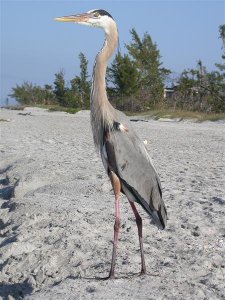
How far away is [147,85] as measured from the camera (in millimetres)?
37594

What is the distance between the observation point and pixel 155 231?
17.6 feet

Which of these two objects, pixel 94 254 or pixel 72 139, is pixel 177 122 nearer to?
pixel 72 139

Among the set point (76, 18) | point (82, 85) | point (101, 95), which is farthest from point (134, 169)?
point (82, 85)

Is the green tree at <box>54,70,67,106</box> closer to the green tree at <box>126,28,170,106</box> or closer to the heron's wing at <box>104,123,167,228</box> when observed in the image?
the green tree at <box>126,28,170,106</box>

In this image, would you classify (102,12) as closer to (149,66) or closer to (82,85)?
(149,66)

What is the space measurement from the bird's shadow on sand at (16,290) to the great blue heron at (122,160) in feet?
2.34

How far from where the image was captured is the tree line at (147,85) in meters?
31.9

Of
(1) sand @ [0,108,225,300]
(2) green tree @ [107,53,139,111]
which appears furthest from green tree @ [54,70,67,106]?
(1) sand @ [0,108,225,300]

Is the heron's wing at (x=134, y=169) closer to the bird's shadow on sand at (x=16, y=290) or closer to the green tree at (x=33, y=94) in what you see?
the bird's shadow on sand at (x=16, y=290)

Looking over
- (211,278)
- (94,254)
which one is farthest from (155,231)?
(211,278)

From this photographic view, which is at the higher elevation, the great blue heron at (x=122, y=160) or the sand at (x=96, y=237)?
the great blue heron at (x=122, y=160)

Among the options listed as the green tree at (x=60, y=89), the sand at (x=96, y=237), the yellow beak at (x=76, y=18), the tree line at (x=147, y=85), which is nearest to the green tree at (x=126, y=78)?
the tree line at (x=147, y=85)

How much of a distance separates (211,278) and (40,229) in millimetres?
2034

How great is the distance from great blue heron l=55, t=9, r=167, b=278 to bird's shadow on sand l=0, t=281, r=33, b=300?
2.34ft
